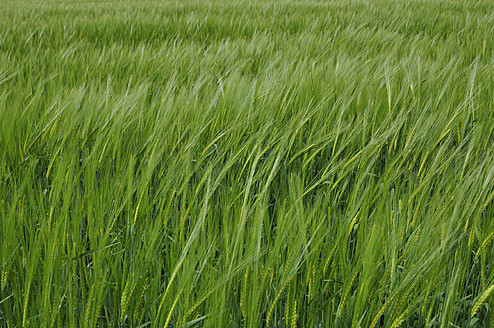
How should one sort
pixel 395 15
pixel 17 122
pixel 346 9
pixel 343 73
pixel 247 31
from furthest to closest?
pixel 346 9 → pixel 395 15 → pixel 247 31 → pixel 343 73 → pixel 17 122

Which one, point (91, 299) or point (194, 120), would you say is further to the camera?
point (194, 120)

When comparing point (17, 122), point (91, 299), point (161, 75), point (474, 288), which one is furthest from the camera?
point (161, 75)

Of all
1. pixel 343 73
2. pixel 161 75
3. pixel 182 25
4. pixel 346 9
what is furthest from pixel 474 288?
pixel 346 9

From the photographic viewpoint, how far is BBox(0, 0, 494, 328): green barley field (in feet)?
1.29

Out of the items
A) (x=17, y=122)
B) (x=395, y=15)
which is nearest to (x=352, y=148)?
(x=17, y=122)

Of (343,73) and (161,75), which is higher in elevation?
(343,73)

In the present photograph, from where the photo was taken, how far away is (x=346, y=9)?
3.36m

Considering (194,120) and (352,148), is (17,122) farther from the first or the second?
(352,148)

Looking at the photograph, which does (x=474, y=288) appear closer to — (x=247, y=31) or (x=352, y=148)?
(x=352, y=148)

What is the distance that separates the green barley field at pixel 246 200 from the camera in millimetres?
393

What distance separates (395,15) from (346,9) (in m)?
0.56

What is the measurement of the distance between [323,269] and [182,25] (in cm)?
243

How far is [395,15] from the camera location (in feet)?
9.45

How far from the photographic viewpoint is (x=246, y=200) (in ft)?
1.50
